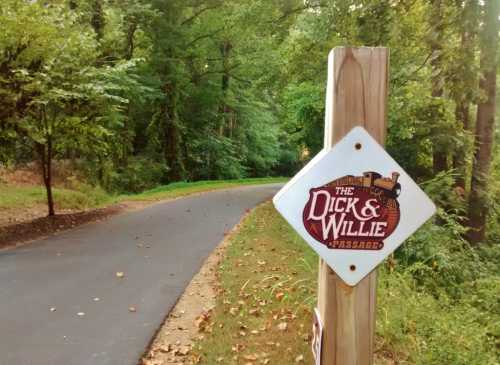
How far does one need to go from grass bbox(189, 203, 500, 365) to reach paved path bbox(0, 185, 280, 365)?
2.62ft

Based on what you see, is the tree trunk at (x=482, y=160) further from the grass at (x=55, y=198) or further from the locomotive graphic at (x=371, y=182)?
the grass at (x=55, y=198)

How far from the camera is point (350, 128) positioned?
152 cm

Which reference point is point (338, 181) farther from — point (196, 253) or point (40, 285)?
point (196, 253)

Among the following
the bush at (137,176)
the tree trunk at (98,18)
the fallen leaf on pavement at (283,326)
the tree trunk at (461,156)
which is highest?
the tree trunk at (98,18)

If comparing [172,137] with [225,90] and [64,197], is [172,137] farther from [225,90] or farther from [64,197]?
[64,197]

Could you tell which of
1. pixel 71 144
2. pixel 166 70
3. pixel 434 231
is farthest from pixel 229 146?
pixel 434 231

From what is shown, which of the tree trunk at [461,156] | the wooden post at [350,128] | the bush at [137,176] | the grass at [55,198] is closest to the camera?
the wooden post at [350,128]

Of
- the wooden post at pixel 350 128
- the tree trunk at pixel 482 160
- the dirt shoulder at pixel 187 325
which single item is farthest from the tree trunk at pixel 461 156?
the wooden post at pixel 350 128

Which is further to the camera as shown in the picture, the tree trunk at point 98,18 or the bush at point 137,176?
the bush at point 137,176

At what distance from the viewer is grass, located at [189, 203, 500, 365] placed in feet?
12.9

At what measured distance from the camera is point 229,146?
1096 inches

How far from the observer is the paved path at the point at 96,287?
438cm

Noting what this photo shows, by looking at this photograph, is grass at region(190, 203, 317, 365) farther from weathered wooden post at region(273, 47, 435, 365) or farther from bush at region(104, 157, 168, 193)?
bush at region(104, 157, 168, 193)

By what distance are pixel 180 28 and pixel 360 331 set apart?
21.5 m
